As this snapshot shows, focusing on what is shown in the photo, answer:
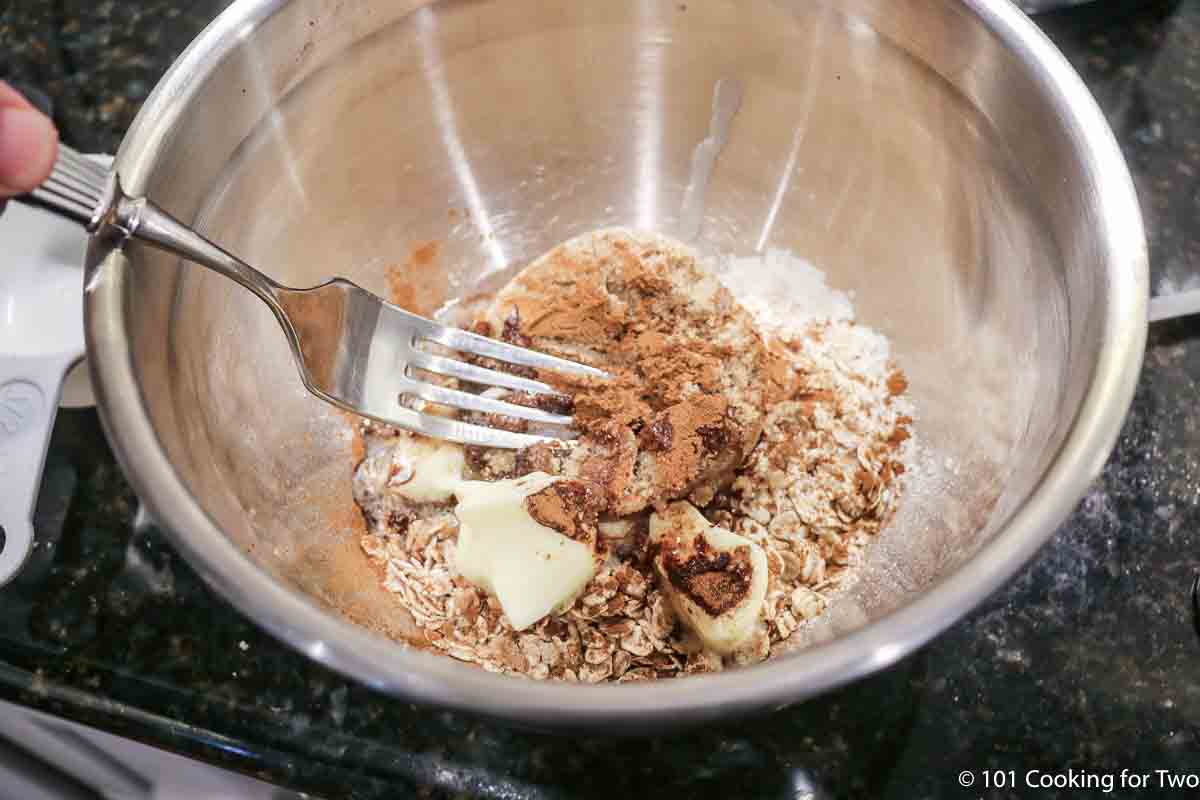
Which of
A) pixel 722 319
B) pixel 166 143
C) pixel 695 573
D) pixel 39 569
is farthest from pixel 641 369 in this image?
pixel 39 569

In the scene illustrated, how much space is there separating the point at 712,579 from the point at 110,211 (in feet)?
1.65

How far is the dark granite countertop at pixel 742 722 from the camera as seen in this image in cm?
80

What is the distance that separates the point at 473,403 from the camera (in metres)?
0.87

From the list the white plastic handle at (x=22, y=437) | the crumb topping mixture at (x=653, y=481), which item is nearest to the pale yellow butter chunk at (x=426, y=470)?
the crumb topping mixture at (x=653, y=481)

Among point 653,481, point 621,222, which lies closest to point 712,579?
point 653,481

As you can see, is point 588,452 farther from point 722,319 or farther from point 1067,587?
point 1067,587

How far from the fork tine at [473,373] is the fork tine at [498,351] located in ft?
0.05

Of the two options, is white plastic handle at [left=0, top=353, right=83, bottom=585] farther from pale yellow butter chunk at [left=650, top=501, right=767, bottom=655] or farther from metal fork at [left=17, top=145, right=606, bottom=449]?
pale yellow butter chunk at [left=650, top=501, right=767, bottom=655]

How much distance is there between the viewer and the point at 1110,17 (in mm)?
1180

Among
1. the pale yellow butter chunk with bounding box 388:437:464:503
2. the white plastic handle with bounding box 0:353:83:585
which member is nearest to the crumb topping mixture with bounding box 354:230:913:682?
the pale yellow butter chunk with bounding box 388:437:464:503

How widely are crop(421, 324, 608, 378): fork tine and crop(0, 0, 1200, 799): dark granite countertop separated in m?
0.31

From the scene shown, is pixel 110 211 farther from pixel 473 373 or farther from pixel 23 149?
pixel 473 373

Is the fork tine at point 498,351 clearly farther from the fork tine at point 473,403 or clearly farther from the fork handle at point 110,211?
the fork handle at point 110,211

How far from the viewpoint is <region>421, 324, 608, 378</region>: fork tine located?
879 mm
